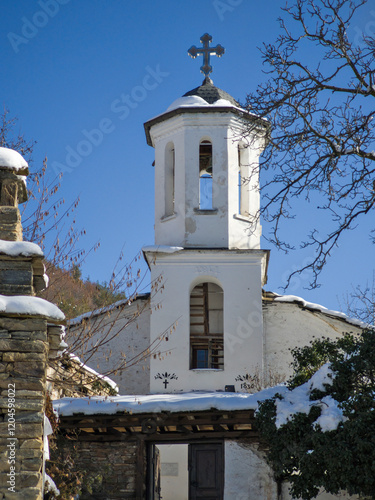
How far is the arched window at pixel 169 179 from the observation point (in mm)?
17344

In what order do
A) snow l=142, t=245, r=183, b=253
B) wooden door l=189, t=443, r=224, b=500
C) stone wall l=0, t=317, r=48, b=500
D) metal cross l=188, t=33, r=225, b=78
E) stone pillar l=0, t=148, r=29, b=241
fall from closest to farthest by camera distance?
stone wall l=0, t=317, r=48, b=500
stone pillar l=0, t=148, r=29, b=241
wooden door l=189, t=443, r=224, b=500
snow l=142, t=245, r=183, b=253
metal cross l=188, t=33, r=225, b=78

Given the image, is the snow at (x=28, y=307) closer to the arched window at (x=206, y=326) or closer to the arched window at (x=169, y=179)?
the arched window at (x=206, y=326)

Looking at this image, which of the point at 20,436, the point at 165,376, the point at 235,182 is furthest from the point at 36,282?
the point at 235,182

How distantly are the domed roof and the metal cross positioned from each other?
0.51m

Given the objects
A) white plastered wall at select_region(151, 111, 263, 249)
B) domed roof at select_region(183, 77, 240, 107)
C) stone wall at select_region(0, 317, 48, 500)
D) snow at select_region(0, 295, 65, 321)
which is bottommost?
stone wall at select_region(0, 317, 48, 500)

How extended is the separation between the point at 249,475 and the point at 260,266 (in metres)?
5.71

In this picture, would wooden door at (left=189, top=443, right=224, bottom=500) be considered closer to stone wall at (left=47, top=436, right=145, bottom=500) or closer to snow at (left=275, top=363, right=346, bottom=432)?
stone wall at (left=47, top=436, right=145, bottom=500)

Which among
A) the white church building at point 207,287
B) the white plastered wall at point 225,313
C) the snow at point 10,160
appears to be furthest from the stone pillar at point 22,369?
the white plastered wall at point 225,313

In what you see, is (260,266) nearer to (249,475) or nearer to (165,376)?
(165,376)

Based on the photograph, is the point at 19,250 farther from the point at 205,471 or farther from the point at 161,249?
the point at 161,249

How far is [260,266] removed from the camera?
55.1 ft

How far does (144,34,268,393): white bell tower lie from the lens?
16.2 m

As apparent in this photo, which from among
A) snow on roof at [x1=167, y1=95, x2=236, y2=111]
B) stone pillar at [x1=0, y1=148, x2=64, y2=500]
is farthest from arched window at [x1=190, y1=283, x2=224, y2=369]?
stone pillar at [x1=0, y1=148, x2=64, y2=500]

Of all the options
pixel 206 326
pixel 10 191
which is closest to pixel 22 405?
pixel 10 191
